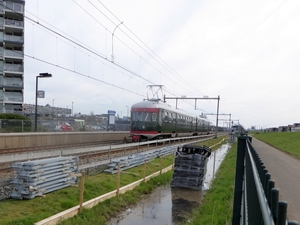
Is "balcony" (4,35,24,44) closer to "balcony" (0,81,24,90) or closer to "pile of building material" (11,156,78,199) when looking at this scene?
"balcony" (0,81,24,90)

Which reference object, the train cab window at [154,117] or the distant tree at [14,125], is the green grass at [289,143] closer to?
the train cab window at [154,117]

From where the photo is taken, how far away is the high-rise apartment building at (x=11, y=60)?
146 feet

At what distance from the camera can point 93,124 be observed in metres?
32.7

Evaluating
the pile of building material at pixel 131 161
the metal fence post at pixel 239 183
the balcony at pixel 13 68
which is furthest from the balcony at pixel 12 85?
the metal fence post at pixel 239 183

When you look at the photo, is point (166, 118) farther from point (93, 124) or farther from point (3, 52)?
point (3, 52)

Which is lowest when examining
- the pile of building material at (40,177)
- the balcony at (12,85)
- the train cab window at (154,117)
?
the pile of building material at (40,177)

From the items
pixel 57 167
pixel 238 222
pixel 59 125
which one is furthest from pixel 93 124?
pixel 238 222

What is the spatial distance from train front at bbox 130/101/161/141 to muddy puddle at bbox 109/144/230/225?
40.2 feet

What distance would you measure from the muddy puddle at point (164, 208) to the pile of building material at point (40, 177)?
1938 millimetres

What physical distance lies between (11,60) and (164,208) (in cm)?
4623

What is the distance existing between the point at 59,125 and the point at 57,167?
20.3 m

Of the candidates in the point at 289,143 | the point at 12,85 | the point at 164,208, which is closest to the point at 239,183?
the point at 164,208

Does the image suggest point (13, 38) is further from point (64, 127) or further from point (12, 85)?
point (64, 127)

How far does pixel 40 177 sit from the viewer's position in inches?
274
